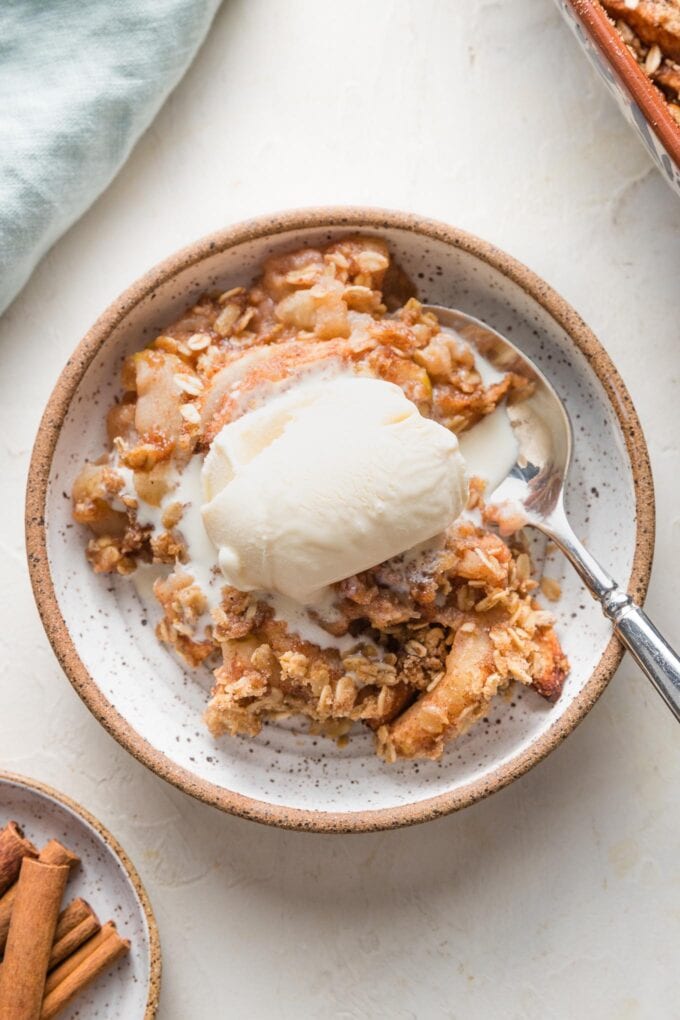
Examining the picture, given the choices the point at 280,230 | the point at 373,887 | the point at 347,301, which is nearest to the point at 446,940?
the point at 373,887

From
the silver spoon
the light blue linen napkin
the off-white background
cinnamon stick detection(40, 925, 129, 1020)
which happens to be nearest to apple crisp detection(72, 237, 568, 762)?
the silver spoon

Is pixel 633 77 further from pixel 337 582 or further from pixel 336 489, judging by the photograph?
pixel 337 582

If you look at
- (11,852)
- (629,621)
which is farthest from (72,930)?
(629,621)

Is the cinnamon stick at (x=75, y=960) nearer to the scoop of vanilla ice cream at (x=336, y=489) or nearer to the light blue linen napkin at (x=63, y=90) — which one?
the scoop of vanilla ice cream at (x=336, y=489)

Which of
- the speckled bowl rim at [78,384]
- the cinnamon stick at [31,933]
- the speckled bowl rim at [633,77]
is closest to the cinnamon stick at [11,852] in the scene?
the cinnamon stick at [31,933]

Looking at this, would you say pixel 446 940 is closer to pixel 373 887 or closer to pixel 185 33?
pixel 373 887
